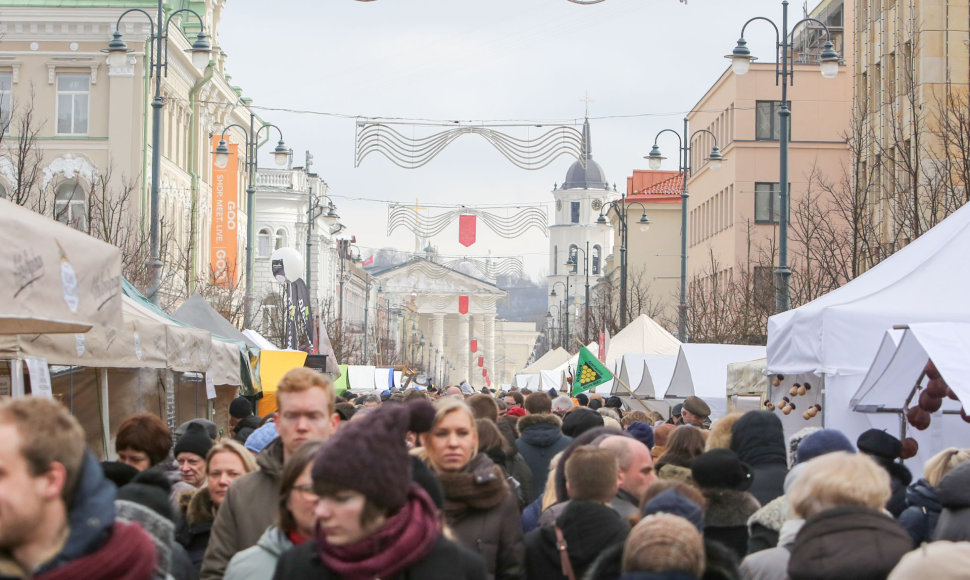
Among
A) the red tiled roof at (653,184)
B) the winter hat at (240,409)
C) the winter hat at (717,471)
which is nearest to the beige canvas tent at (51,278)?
the winter hat at (717,471)

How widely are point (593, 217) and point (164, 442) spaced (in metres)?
163

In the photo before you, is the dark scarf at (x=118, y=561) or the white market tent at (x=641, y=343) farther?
the white market tent at (x=641, y=343)

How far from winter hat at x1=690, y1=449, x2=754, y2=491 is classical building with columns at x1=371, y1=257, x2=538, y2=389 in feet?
479

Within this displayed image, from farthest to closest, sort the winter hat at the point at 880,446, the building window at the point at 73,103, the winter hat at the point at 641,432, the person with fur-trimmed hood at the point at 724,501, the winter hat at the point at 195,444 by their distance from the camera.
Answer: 1. the building window at the point at 73,103
2. the winter hat at the point at 641,432
3. the winter hat at the point at 195,444
4. the winter hat at the point at 880,446
5. the person with fur-trimmed hood at the point at 724,501

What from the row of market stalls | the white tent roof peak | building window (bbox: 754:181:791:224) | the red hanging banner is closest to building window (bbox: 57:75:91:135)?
the red hanging banner

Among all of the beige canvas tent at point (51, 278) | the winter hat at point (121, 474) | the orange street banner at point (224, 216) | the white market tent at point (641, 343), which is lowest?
the winter hat at point (121, 474)

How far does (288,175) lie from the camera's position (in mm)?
85875

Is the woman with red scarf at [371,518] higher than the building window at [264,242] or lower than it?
lower

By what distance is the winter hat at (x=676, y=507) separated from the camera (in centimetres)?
550

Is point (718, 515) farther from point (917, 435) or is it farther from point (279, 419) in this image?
point (917, 435)

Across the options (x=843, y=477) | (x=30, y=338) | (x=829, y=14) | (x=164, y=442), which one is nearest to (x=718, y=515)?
(x=843, y=477)

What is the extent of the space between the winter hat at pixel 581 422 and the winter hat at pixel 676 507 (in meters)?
5.00

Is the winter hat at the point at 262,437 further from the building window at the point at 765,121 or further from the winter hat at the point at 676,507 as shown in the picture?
the building window at the point at 765,121

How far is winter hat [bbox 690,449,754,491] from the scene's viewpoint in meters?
7.22
